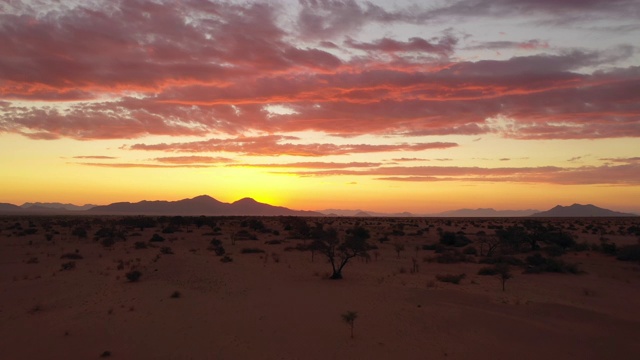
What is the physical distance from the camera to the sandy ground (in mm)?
12945

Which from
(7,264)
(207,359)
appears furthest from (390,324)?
(7,264)

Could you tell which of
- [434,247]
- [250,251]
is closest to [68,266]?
[250,251]

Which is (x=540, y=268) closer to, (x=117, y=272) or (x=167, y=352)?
(x=167, y=352)

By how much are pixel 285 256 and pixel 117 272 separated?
1129 centimetres

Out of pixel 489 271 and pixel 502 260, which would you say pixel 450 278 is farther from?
pixel 502 260

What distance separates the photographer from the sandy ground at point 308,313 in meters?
12.9

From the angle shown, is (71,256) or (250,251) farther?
(250,251)

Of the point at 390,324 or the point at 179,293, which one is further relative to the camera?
the point at 179,293

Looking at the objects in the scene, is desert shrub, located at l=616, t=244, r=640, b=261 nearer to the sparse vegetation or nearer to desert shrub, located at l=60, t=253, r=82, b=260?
the sparse vegetation

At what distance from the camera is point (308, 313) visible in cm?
1648

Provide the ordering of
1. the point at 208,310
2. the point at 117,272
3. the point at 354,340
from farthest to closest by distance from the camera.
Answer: the point at 117,272 < the point at 208,310 < the point at 354,340

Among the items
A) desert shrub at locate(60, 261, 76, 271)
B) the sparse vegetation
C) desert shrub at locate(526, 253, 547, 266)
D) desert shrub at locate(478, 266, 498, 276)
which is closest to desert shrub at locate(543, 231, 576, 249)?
desert shrub at locate(526, 253, 547, 266)

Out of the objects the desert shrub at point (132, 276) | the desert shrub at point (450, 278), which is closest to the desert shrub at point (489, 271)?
the desert shrub at point (450, 278)

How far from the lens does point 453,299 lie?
18.0 meters
